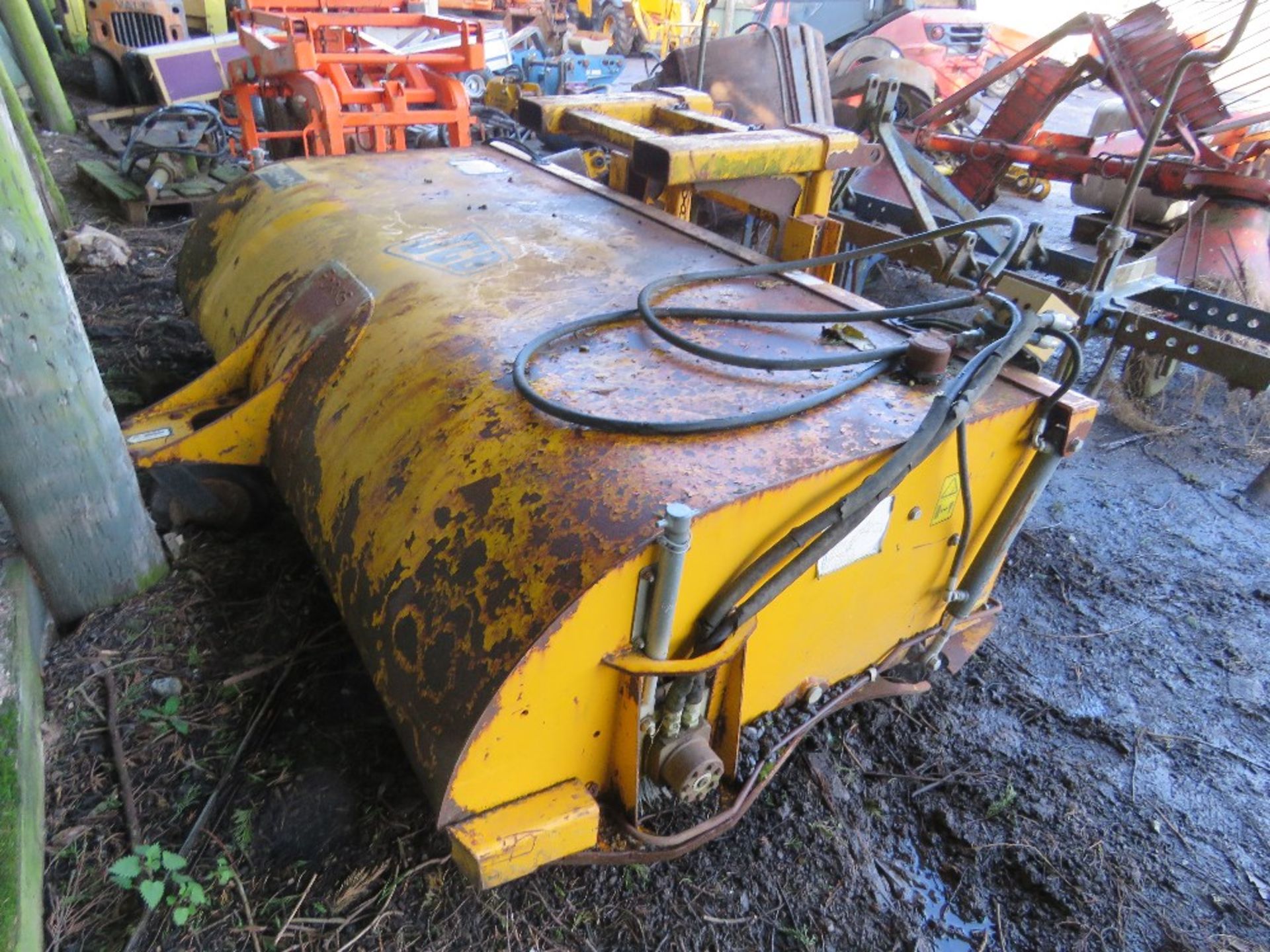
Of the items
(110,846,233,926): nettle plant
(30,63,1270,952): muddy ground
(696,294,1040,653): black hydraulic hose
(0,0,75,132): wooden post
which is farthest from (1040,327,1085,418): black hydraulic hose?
(0,0,75,132): wooden post

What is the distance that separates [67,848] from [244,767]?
372 mm

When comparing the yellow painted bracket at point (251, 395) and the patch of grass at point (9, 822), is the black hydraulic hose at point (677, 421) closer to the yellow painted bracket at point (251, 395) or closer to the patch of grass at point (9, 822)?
the yellow painted bracket at point (251, 395)

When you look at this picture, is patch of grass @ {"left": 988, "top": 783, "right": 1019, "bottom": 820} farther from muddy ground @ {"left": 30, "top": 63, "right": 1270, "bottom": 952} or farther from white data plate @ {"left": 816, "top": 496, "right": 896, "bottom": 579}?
white data plate @ {"left": 816, "top": 496, "right": 896, "bottom": 579}

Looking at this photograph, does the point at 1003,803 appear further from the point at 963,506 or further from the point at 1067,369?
the point at 1067,369

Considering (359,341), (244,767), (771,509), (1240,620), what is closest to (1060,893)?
(771,509)

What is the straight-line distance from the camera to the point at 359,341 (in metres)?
2.15

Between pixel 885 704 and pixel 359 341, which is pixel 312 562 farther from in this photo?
pixel 885 704

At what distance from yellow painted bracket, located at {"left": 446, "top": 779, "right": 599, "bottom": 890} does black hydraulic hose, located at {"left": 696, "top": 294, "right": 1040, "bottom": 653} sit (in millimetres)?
394

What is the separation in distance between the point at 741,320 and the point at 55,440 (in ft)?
5.65

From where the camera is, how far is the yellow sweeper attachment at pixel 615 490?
1.41 m

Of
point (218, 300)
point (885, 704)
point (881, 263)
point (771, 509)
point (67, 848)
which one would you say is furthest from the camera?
point (881, 263)

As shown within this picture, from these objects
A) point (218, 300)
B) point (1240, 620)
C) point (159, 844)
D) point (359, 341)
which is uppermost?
point (359, 341)

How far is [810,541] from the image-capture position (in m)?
1.47

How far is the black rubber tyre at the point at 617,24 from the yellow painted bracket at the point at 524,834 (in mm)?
16976
